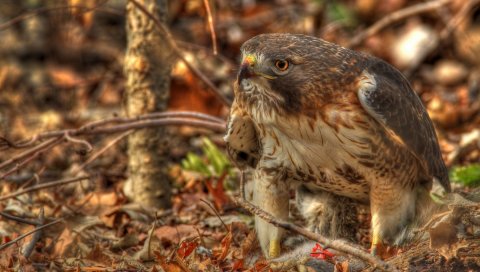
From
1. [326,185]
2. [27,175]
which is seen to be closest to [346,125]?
[326,185]

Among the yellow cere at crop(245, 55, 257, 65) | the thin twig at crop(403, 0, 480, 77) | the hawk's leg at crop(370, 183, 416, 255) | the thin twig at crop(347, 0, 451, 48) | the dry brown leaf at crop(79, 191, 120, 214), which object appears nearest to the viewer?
the yellow cere at crop(245, 55, 257, 65)

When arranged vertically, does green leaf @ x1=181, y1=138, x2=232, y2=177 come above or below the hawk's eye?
below

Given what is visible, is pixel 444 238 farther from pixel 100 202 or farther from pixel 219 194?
pixel 100 202

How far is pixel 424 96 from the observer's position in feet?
26.7

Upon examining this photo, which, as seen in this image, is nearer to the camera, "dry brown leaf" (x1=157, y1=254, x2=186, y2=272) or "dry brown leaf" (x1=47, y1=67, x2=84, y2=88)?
"dry brown leaf" (x1=157, y1=254, x2=186, y2=272)

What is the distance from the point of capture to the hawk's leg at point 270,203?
4.61m

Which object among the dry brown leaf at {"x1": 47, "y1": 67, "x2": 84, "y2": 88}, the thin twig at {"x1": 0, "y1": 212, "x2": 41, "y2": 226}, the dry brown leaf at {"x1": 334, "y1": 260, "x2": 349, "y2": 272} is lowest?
the dry brown leaf at {"x1": 47, "y1": 67, "x2": 84, "y2": 88}

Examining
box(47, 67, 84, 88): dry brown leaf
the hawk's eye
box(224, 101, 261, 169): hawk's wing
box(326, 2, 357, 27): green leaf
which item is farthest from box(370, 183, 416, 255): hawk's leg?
box(326, 2, 357, 27): green leaf

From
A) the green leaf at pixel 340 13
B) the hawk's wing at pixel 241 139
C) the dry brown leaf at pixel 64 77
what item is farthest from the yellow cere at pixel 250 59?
the green leaf at pixel 340 13

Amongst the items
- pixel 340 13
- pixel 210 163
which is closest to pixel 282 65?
pixel 210 163

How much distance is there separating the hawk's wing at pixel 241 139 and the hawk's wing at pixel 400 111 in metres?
0.68

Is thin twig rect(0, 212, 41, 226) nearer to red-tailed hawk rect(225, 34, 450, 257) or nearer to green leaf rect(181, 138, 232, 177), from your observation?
red-tailed hawk rect(225, 34, 450, 257)

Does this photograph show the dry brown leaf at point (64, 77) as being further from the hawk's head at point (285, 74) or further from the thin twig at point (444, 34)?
the hawk's head at point (285, 74)

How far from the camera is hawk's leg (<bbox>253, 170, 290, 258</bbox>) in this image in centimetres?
461
